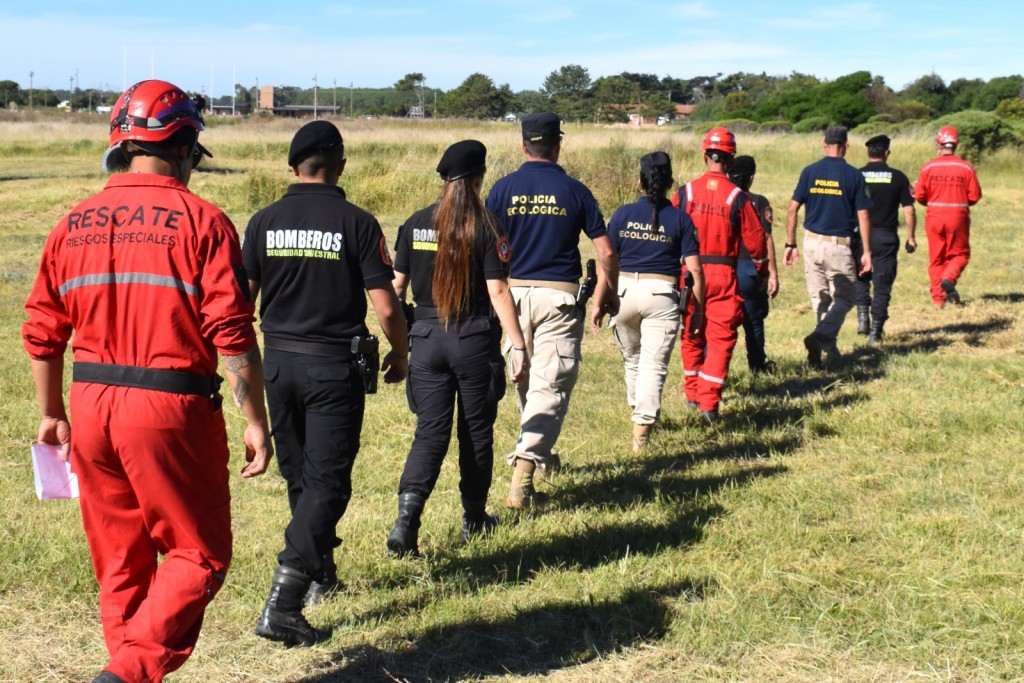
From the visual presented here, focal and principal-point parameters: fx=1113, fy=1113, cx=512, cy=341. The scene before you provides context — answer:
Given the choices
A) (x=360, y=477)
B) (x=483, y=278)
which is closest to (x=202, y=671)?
(x=483, y=278)

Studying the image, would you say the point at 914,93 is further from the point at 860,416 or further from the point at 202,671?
the point at 202,671

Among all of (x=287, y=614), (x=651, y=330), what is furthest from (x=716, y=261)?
(x=287, y=614)

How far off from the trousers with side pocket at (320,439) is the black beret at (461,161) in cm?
130

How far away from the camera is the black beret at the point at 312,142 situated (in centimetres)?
441

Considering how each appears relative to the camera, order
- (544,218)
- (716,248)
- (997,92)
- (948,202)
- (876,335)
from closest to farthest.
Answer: (544,218), (716,248), (876,335), (948,202), (997,92)

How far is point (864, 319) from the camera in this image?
11531 millimetres

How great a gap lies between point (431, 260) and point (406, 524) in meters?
1.26

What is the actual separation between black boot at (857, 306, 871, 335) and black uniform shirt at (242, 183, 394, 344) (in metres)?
8.18

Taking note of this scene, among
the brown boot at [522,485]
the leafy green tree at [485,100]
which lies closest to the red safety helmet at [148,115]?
the brown boot at [522,485]

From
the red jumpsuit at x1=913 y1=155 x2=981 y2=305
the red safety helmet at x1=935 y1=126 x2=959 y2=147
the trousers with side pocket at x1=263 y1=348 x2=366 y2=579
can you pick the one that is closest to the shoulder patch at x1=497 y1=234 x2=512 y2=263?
the trousers with side pocket at x1=263 y1=348 x2=366 y2=579

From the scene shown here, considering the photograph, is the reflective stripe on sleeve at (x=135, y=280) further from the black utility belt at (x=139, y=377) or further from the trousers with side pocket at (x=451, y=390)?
the trousers with side pocket at (x=451, y=390)

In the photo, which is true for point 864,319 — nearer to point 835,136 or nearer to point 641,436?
point 835,136

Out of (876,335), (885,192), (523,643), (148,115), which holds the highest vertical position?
(148,115)

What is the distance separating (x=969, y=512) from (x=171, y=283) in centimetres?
440
